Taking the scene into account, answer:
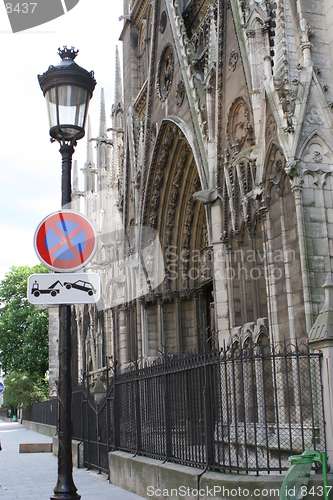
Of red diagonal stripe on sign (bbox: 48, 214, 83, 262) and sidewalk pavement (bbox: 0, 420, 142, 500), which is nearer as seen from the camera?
red diagonal stripe on sign (bbox: 48, 214, 83, 262)

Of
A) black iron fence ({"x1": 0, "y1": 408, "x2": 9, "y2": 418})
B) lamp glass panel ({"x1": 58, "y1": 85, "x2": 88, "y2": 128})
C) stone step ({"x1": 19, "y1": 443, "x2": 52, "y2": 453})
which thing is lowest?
black iron fence ({"x1": 0, "y1": 408, "x2": 9, "y2": 418})

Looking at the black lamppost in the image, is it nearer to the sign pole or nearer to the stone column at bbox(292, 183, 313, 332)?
the sign pole

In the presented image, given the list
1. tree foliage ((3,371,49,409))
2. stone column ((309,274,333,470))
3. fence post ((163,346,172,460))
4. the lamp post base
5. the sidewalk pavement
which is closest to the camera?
the lamp post base

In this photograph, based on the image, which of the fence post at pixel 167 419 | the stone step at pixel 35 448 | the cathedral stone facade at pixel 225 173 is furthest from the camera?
the stone step at pixel 35 448

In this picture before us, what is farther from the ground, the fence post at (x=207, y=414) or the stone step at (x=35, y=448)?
the fence post at (x=207, y=414)

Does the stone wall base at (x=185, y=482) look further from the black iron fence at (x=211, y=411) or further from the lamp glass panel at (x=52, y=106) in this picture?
the lamp glass panel at (x=52, y=106)

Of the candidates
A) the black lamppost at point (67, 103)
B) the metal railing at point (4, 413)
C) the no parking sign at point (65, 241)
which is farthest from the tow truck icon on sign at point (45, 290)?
the metal railing at point (4, 413)

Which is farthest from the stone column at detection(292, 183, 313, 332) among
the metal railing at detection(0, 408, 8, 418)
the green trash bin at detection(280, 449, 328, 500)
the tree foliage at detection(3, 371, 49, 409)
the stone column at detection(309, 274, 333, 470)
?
the metal railing at detection(0, 408, 8, 418)

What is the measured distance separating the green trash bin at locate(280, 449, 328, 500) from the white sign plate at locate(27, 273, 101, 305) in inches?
102

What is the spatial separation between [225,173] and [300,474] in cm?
822

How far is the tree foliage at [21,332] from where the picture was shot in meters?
53.2

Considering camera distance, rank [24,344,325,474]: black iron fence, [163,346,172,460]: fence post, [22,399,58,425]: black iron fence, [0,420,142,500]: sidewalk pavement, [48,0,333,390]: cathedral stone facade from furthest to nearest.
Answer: [22,399,58,425]: black iron fence < [48,0,333,390]: cathedral stone facade < [0,420,142,500]: sidewalk pavement < [163,346,172,460]: fence post < [24,344,325,474]: black iron fence

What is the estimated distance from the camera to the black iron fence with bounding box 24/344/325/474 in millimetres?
7055

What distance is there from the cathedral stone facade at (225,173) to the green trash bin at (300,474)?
11.4ft
